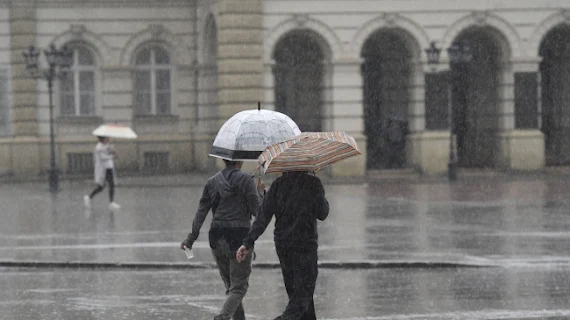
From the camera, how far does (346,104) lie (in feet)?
127

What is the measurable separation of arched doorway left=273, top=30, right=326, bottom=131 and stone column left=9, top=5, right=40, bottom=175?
6965mm

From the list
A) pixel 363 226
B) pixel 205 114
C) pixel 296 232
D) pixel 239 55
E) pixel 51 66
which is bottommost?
pixel 363 226

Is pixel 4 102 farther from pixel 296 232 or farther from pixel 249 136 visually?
pixel 296 232

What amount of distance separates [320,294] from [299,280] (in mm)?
4053

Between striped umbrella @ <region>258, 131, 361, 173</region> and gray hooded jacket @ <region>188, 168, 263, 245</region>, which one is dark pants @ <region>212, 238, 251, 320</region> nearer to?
gray hooded jacket @ <region>188, 168, 263, 245</region>

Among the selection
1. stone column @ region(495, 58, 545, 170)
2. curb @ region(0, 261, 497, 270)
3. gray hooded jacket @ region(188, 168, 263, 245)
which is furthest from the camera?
stone column @ region(495, 58, 545, 170)

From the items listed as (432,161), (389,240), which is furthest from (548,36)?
(389,240)

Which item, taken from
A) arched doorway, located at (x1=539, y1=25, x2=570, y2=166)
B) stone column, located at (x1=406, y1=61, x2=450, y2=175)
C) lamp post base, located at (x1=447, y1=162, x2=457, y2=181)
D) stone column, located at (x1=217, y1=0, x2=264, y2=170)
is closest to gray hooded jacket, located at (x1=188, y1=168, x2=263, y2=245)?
lamp post base, located at (x1=447, y1=162, x2=457, y2=181)

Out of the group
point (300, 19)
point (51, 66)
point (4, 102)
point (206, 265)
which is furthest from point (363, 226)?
point (4, 102)

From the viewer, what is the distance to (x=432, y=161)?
38.7m

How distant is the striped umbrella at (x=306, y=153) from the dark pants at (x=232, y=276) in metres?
0.99

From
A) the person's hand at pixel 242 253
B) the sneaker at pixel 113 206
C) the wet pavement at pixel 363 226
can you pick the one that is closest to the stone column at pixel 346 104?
the wet pavement at pixel 363 226

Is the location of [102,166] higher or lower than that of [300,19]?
lower

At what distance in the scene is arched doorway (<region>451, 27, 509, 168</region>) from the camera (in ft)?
132
